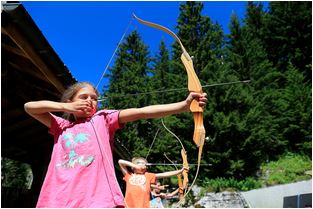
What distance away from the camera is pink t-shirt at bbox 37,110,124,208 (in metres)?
1.28

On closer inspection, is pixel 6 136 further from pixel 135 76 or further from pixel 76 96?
pixel 135 76

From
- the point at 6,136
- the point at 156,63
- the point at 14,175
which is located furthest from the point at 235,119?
the point at 14,175

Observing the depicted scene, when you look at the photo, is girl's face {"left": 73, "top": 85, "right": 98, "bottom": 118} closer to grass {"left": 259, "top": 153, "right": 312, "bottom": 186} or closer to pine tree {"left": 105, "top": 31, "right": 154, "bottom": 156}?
pine tree {"left": 105, "top": 31, "right": 154, "bottom": 156}

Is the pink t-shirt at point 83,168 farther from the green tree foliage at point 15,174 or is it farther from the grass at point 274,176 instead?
the green tree foliage at point 15,174

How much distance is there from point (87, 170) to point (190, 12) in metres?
16.0

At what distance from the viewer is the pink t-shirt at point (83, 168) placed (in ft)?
4.19

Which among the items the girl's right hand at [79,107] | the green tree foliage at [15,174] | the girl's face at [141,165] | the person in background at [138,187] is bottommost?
the person in background at [138,187]

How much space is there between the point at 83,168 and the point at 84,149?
9cm

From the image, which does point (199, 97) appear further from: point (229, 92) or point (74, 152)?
point (229, 92)

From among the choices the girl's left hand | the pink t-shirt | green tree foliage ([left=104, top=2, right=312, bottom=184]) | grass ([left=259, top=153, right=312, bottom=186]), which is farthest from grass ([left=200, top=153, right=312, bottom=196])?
the girl's left hand

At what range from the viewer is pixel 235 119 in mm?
13812

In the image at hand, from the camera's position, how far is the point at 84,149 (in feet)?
4.56

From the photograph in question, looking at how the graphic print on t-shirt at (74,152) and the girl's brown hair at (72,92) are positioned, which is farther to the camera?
the girl's brown hair at (72,92)

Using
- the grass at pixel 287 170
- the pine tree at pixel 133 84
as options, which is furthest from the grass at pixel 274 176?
the pine tree at pixel 133 84
